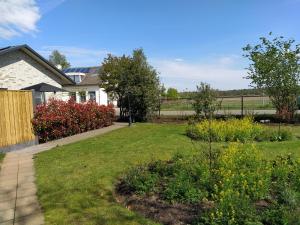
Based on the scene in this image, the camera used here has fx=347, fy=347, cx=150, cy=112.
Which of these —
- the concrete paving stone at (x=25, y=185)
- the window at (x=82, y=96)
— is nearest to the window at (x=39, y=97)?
the concrete paving stone at (x=25, y=185)

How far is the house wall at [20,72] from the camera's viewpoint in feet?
59.4

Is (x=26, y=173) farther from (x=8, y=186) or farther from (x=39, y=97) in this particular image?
(x=39, y=97)

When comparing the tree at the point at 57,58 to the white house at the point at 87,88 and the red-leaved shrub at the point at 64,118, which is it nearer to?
the white house at the point at 87,88

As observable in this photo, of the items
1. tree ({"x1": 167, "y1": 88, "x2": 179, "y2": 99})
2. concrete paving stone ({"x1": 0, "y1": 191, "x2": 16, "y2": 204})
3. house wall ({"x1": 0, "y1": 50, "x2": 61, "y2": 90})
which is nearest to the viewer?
concrete paving stone ({"x1": 0, "y1": 191, "x2": 16, "y2": 204})

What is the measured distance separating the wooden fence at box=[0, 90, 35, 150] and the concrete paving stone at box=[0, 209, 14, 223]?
6.00 metres

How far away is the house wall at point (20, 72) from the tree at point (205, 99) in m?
9.49

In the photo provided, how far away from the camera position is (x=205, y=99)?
16969mm

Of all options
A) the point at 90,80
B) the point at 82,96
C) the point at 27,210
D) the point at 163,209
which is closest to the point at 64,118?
the point at 27,210

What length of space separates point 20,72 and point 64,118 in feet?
22.8

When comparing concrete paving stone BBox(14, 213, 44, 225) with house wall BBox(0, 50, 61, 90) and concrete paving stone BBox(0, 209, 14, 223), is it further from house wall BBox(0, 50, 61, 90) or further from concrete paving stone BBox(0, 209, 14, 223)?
house wall BBox(0, 50, 61, 90)

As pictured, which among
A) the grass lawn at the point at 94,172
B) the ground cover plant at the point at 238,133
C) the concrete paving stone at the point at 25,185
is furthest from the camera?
the ground cover plant at the point at 238,133

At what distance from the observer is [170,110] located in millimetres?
31578

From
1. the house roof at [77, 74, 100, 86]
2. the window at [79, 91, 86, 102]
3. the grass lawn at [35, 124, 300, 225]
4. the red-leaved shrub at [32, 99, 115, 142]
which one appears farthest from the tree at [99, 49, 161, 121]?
the house roof at [77, 74, 100, 86]

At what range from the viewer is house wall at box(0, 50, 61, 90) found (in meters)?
18.1
